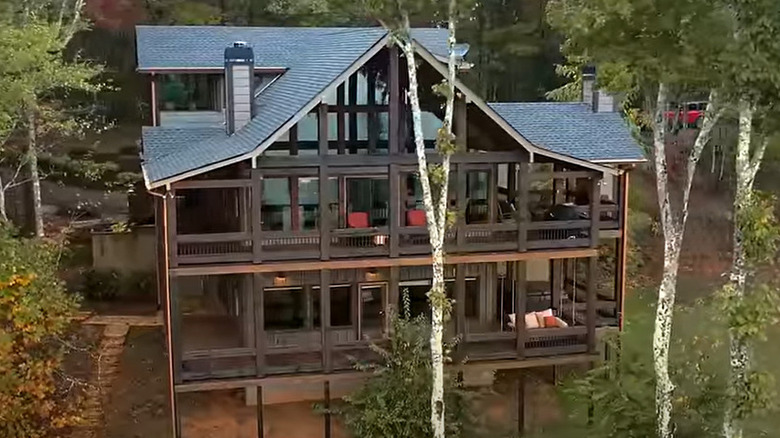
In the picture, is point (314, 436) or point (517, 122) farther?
point (517, 122)

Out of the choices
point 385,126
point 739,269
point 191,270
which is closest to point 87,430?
point 191,270

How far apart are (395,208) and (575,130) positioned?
6.09 meters

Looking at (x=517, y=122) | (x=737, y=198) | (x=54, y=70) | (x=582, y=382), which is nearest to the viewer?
(x=737, y=198)

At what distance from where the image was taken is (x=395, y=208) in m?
17.2

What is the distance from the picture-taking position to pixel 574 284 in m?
21.1

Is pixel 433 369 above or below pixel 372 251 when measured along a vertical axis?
below

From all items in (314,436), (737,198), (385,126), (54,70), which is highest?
(54,70)

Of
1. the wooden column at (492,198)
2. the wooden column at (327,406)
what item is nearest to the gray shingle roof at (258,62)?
the wooden column at (492,198)

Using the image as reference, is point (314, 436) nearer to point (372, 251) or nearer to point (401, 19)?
point (372, 251)

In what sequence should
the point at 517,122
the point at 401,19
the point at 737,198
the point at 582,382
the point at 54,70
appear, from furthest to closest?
1. the point at 54,70
2. the point at 517,122
3. the point at 582,382
4. the point at 401,19
5. the point at 737,198

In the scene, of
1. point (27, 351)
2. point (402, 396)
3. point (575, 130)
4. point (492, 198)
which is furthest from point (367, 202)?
point (27, 351)

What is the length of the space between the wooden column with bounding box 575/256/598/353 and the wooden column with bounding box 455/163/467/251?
3.14m

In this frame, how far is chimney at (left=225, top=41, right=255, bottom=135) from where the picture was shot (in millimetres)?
18328

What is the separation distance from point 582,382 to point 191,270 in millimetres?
7712
